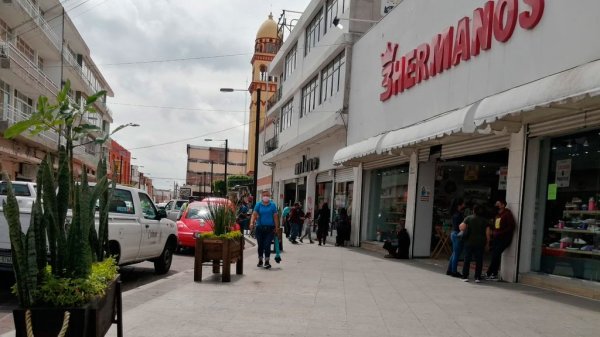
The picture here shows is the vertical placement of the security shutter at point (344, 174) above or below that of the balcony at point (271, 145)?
below

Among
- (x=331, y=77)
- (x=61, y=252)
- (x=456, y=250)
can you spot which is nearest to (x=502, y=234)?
(x=456, y=250)

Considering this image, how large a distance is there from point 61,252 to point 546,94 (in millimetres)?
7185

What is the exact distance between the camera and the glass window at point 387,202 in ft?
53.4

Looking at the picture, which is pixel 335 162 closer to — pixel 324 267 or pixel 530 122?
pixel 324 267

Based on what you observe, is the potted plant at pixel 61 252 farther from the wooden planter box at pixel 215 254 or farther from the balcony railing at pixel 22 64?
the balcony railing at pixel 22 64

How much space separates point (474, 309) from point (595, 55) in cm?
440

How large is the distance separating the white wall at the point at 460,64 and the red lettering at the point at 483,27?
16cm

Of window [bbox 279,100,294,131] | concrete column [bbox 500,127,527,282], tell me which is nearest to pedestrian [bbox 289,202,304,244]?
concrete column [bbox 500,127,527,282]

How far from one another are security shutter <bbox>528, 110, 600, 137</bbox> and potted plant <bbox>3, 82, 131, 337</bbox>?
7734 millimetres

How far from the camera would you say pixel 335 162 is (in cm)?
1892

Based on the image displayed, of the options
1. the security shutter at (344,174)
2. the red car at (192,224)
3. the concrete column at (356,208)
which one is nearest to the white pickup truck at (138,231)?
the red car at (192,224)

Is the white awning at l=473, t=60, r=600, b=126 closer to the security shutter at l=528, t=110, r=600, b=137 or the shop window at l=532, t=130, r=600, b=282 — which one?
the security shutter at l=528, t=110, r=600, b=137

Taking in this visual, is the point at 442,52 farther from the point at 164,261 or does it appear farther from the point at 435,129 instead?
the point at 164,261

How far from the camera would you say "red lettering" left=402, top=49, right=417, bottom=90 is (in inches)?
577
